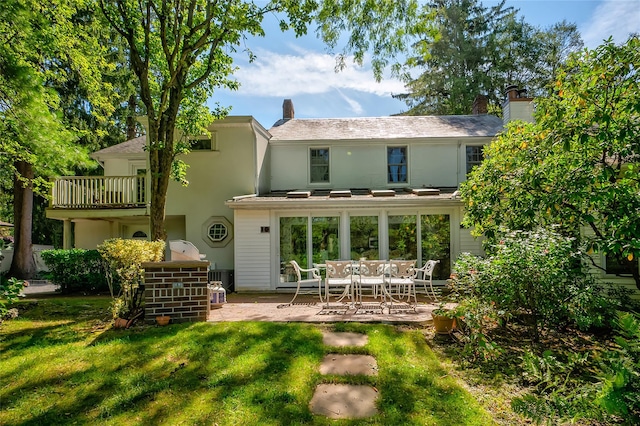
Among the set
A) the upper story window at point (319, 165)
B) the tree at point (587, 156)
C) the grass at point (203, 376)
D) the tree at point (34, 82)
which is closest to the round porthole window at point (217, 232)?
the upper story window at point (319, 165)

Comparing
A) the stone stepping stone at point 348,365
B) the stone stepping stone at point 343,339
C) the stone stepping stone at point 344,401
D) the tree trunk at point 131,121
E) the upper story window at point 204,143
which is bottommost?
the stone stepping stone at point 344,401

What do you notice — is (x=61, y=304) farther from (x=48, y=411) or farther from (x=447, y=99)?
(x=447, y=99)

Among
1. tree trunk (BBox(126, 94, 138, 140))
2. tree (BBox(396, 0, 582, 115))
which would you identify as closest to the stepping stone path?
tree trunk (BBox(126, 94, 138, 140))

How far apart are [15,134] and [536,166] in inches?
462

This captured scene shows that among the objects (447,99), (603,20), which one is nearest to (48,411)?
(603,20)

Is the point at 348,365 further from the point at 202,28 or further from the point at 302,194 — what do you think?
the point at 202,28

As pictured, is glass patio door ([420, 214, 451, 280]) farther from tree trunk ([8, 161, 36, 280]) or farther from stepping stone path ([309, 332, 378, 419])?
tree trunk ([8, 161, 36, 280])

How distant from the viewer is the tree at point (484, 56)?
24.6m

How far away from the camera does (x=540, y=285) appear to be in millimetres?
4809

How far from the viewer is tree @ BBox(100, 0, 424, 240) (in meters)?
8.01

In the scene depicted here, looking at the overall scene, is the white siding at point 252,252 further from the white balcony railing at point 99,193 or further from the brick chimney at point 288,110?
the brick chimney at point 288,110

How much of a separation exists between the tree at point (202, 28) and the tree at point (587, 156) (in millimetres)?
3530

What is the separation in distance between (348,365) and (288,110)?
1373cm

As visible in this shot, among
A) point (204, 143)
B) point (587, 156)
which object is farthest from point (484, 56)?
point (587, 156)
